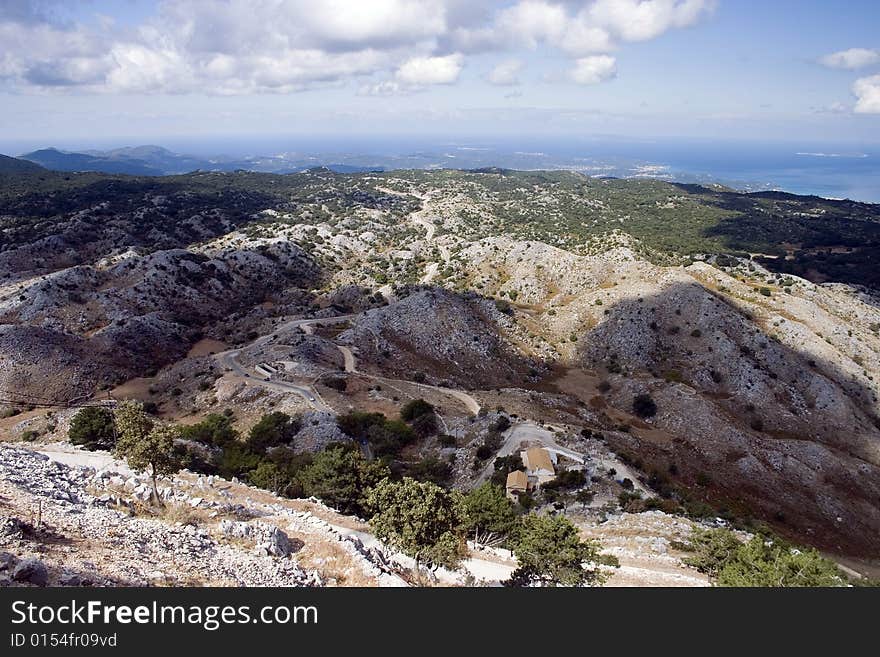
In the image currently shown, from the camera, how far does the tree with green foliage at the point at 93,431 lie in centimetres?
4138

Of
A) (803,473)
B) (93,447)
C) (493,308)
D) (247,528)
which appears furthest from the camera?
(493,308)

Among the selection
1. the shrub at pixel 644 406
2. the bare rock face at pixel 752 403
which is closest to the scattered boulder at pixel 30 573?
the bare rock face at pixel 752 403

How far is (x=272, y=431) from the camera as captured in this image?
48562 mm

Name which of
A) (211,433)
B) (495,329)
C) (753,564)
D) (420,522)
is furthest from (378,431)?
(495,329)

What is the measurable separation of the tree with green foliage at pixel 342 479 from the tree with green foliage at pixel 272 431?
12150 mm

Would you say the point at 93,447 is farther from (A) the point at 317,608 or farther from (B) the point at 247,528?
(A) the point at 317,608

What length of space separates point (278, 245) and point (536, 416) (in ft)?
285

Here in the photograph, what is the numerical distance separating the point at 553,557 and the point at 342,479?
55.0 ft

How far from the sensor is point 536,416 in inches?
2269

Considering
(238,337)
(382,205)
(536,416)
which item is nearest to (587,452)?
(536,416)

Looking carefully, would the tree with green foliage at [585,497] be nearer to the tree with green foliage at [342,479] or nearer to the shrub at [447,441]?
the shrub at [447,441]

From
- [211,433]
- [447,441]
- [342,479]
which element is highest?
[342,479]

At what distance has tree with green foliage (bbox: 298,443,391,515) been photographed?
3456 centimetres

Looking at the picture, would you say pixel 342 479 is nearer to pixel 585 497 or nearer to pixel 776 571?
pixel 585 497
